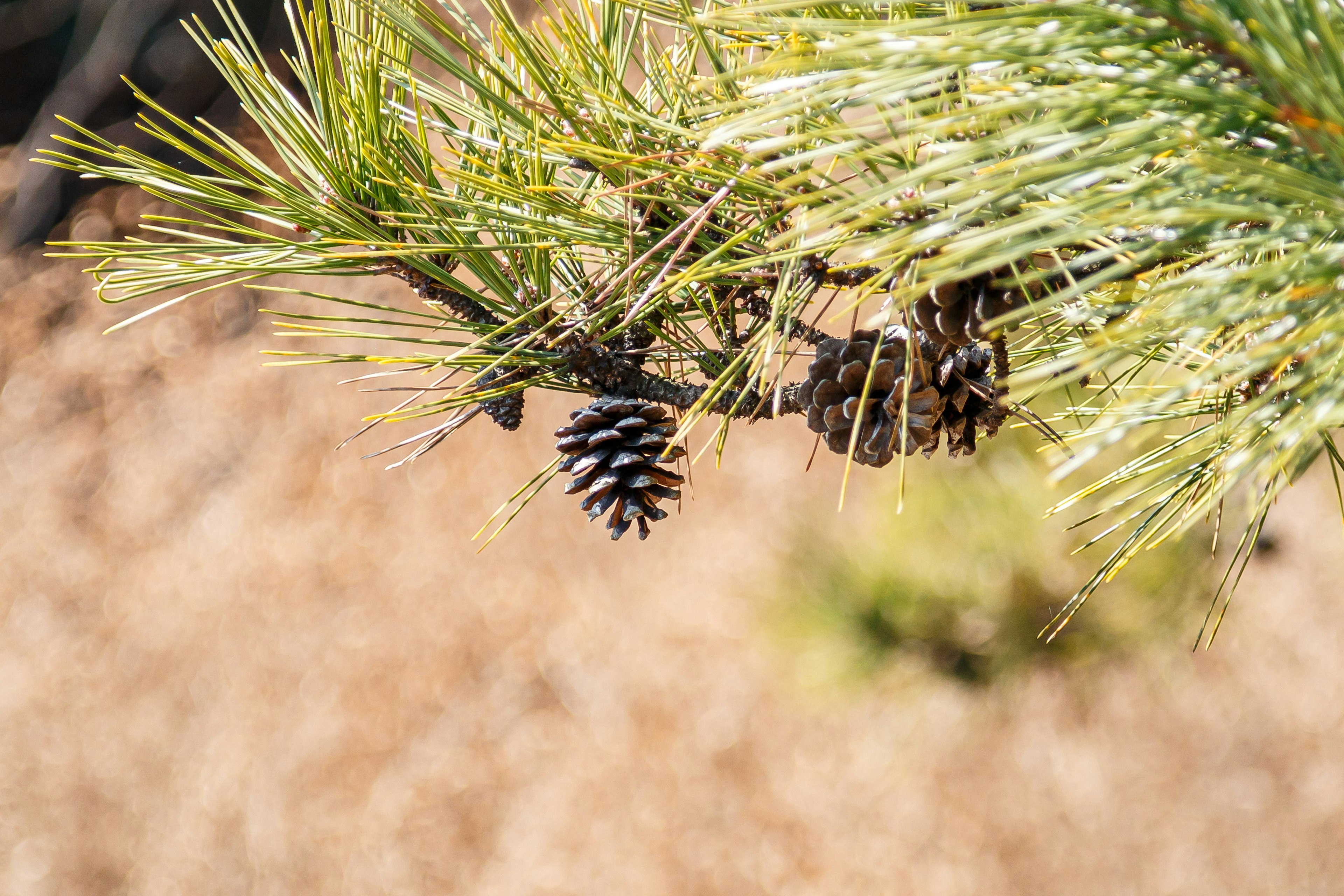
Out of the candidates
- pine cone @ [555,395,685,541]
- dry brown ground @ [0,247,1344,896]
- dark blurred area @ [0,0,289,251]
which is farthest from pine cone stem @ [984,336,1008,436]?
dark blurred area @ [0,0,289,251]

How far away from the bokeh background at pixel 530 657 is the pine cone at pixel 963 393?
751mm

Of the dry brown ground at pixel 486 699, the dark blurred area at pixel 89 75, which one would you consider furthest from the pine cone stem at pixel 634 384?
the dark blurred area at pixel 89 75

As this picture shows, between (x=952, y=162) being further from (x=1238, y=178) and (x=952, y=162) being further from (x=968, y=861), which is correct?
(x=968, y=861)

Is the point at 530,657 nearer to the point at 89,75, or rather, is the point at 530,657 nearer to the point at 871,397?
the point at 871,397

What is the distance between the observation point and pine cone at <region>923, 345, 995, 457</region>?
0.32 metres

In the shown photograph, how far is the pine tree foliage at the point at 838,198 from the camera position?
0.62 ft

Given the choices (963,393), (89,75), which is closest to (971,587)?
(963,393)

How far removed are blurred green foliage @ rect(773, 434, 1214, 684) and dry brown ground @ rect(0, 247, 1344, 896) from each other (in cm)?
8

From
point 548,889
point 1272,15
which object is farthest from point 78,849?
point 1272,15

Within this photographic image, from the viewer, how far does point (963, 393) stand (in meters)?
0.32

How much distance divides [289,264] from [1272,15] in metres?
0.31

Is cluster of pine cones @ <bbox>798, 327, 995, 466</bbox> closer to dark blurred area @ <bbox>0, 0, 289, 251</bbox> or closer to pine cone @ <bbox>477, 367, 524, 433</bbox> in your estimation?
pine cone @ <bbox>477, 367, 524, 433</bbox>

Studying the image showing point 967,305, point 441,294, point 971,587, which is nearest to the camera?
point 967,305

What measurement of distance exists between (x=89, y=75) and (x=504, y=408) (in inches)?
103
